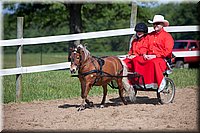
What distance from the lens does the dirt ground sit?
5.84 metres

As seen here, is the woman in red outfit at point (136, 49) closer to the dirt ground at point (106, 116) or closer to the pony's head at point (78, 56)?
the dirt ground at point (106, 116)

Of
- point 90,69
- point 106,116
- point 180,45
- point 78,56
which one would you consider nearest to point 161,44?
point 90,69

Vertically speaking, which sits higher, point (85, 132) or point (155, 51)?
point (155, 51)

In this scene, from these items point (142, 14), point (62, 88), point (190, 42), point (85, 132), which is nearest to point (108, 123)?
point (85, 132)

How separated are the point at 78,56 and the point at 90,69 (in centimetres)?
35

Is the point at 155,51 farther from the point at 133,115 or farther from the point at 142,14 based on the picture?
the point at 142,14

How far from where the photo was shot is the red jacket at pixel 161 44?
775cm

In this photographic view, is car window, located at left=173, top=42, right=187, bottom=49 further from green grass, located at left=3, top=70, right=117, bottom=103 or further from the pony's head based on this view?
the pony's head

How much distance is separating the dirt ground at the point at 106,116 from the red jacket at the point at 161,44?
949 mm

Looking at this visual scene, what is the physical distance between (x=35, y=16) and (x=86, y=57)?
19891mm

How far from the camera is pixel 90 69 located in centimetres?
715

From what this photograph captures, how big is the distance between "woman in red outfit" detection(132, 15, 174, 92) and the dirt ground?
1.53 feet

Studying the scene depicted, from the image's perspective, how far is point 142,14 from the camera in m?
26.4

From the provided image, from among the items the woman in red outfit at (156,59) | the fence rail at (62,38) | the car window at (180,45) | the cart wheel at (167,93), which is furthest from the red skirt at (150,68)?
the car window at (180,45)
